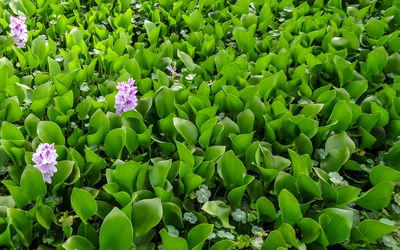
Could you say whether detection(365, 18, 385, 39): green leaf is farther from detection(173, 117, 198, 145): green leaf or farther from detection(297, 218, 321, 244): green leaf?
detection(297, 218, 321, 244): green leaf

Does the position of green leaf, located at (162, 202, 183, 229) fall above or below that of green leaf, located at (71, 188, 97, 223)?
below

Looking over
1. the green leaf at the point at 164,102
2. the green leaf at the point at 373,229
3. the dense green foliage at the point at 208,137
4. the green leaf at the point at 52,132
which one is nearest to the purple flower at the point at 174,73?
the dense green foliage at the point at 208,137

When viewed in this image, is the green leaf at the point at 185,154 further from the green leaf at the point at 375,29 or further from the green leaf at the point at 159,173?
the green leaf at the point at 375,29

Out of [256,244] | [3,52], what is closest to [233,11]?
[3,52]

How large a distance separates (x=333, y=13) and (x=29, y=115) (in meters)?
2.49

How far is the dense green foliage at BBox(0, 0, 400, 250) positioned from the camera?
1.72 metres

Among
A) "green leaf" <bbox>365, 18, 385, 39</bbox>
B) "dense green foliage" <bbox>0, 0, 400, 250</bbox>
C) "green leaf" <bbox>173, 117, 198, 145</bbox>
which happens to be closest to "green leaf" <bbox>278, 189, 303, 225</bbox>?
"dense green foliage" <bbox>0, 0, 400, 250</bbox>

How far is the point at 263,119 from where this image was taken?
2.29 meters

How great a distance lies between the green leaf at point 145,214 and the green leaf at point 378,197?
0.88 meters

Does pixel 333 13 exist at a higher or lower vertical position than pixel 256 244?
higher

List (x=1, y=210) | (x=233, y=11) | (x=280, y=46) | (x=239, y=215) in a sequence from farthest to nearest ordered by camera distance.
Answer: (x=233, y=11)
(x=280, y=46)
(x=239, y=215)
(x=1, y=210)

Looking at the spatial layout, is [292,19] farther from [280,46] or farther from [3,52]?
[3,52]

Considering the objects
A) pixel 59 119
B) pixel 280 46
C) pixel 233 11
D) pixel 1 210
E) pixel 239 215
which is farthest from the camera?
pixel 233 11

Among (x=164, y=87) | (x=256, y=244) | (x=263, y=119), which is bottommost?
(x=256, y=244)
